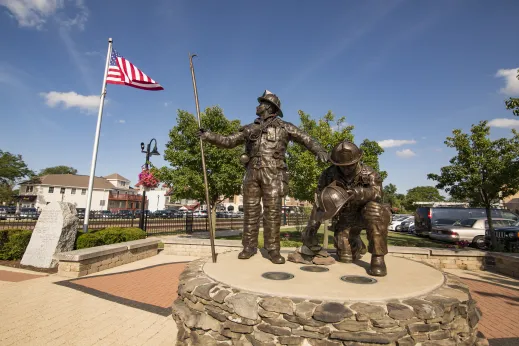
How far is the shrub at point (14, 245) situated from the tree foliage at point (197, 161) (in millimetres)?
5037

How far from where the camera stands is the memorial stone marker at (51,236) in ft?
24.6

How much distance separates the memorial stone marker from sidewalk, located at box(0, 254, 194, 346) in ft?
1.95

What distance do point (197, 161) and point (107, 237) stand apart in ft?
15.6

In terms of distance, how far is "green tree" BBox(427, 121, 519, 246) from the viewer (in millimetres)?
11055

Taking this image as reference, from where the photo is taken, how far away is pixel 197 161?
1233 centimetres

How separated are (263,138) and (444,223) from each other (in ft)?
50.4

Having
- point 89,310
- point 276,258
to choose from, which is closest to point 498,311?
point 276,258

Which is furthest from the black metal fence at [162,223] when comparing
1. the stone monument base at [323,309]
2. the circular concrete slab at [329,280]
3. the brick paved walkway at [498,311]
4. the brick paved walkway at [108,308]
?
the stone monument base at [323,309]

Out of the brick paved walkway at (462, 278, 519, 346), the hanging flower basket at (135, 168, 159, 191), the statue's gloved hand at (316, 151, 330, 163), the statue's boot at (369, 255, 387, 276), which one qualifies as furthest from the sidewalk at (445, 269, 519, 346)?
the hanging flower basket at (135, 168, 159, 191)

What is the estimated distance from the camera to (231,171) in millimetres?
12250

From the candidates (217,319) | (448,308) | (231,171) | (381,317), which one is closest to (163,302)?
(217,319)

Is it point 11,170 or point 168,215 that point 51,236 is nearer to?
point 168,215

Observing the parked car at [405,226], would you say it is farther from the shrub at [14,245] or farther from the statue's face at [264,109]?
the shrub at [14,245]

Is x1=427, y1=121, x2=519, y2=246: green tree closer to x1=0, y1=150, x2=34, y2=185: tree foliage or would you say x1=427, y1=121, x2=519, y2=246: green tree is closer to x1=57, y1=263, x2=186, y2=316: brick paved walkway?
x1=57, y1=263, x2=186, y2=316: brick paved walkway
